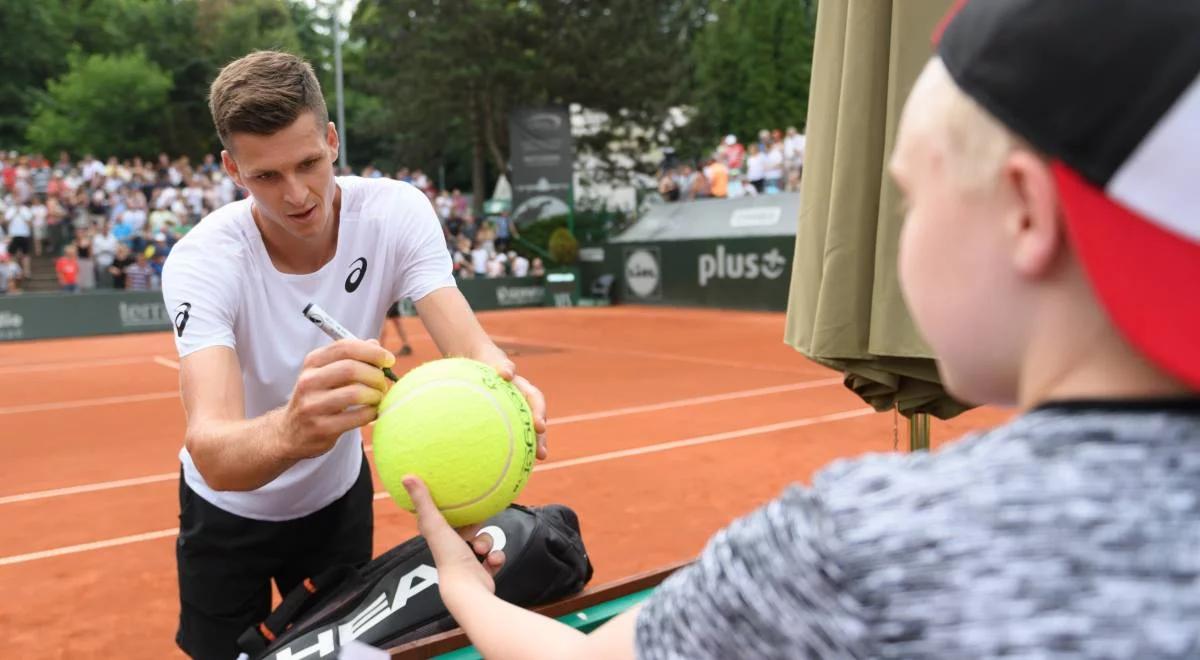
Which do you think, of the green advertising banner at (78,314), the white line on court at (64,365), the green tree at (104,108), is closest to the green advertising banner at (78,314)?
the green advertising banner at (78,314)

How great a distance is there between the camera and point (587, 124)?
4147 cm

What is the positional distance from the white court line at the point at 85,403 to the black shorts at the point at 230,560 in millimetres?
9174

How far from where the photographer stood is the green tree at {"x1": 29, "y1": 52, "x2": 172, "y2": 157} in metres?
44.2

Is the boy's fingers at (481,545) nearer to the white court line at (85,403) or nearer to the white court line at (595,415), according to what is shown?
the white court line at (595,415)

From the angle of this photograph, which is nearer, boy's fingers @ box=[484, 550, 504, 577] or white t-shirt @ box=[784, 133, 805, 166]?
boy's fingers @ box=[484, 550, 504, 577]

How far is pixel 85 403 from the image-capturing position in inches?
435

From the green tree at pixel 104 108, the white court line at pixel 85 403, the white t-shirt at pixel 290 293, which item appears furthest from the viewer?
the green tree at pixel 104 108

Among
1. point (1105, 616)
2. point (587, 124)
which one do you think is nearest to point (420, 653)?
point (1105, 616)

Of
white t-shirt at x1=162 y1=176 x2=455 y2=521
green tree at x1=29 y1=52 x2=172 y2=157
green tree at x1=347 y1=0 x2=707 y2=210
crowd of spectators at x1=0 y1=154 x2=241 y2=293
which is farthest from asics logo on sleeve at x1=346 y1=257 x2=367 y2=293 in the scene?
green tree at x1=29 y1=52 x2=172 y2=157

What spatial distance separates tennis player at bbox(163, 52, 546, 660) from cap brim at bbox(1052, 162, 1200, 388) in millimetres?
1478

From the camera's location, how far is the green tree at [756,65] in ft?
156

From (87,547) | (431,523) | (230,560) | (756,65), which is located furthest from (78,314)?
(756,65)

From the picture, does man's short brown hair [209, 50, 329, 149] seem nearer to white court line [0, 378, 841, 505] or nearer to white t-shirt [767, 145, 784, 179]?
white court line [0, 378, 841, 505]

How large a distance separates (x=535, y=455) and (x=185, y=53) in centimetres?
5507
